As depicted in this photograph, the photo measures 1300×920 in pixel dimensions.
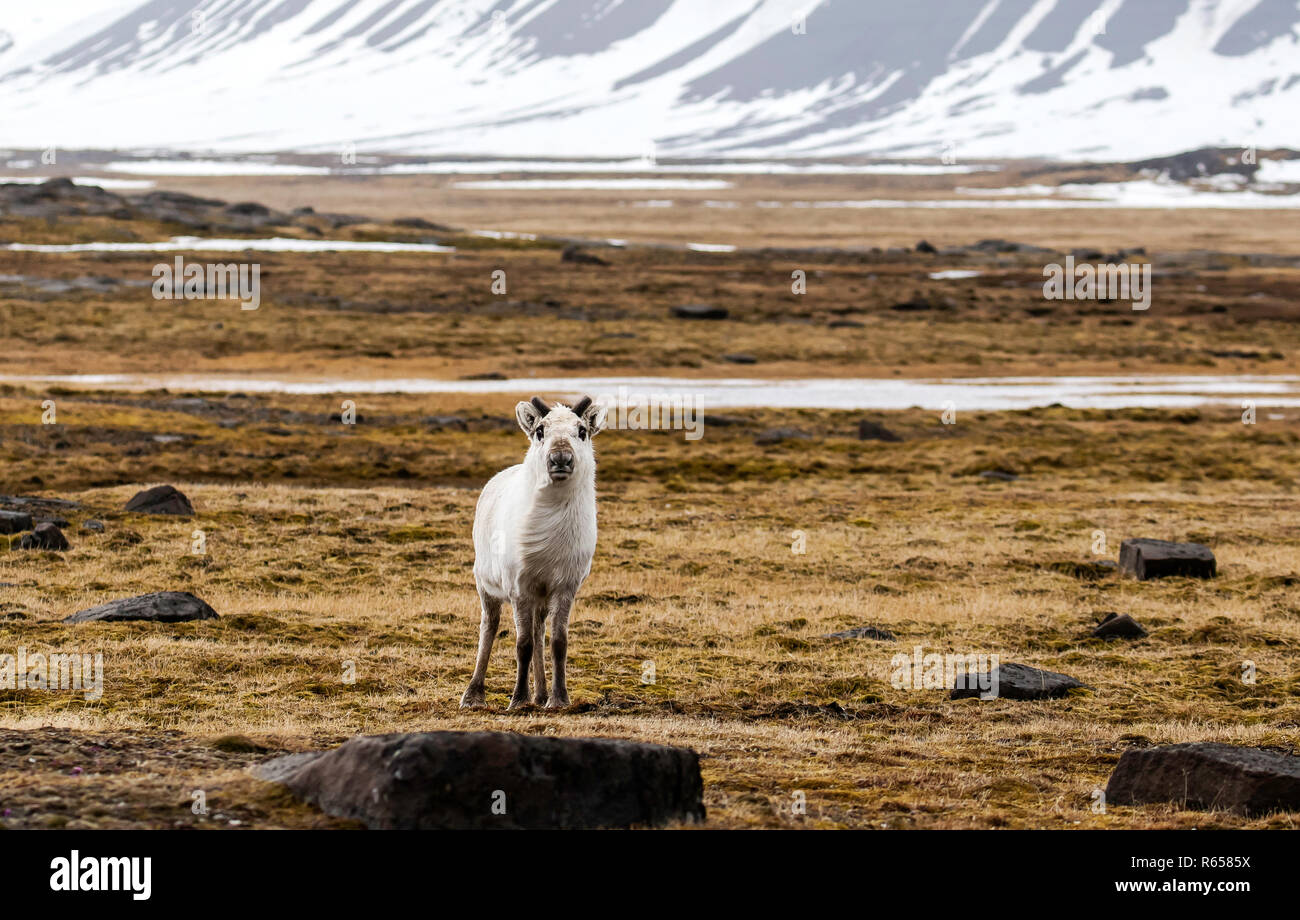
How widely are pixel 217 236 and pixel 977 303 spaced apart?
187ft

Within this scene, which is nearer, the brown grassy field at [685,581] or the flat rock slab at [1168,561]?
the brown grassy field at [685,581]

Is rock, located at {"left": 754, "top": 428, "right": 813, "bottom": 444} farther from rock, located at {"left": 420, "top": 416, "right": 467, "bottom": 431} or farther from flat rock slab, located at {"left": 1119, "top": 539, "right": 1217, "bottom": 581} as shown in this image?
flat rock slab, located at {"left": 1119, "top": 539, "right": 1217, "bottom": 581}

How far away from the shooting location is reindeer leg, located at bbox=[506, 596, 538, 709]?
13.2 metres

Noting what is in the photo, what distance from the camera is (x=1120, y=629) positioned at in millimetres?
19391

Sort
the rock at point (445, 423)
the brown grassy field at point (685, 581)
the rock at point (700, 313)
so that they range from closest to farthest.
Result: the brown grassy field at point (685, 581), the rock at point (445, 423), the rock at point (700, 313)

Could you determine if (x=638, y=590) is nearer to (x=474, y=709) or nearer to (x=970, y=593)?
(x=970, y=593)

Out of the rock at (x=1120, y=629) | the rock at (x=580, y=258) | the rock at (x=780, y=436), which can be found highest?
the rock at (x=580, y=258)

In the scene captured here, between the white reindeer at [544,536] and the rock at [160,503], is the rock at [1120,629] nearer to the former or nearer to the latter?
the white reindeer at [544,536]

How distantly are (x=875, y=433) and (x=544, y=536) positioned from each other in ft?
95.2

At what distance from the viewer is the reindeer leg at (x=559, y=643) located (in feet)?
43.4

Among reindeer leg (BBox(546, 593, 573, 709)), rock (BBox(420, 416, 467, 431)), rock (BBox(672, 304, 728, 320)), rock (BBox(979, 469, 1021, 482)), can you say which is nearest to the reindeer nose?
reindeer leg (BBox(546, 593, 573, 709))

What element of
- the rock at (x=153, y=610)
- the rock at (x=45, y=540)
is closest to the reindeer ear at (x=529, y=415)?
the rock at (x=153, y=610)

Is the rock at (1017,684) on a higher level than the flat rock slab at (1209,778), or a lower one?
lower

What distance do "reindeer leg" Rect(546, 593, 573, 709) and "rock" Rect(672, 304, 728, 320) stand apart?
58597mm
